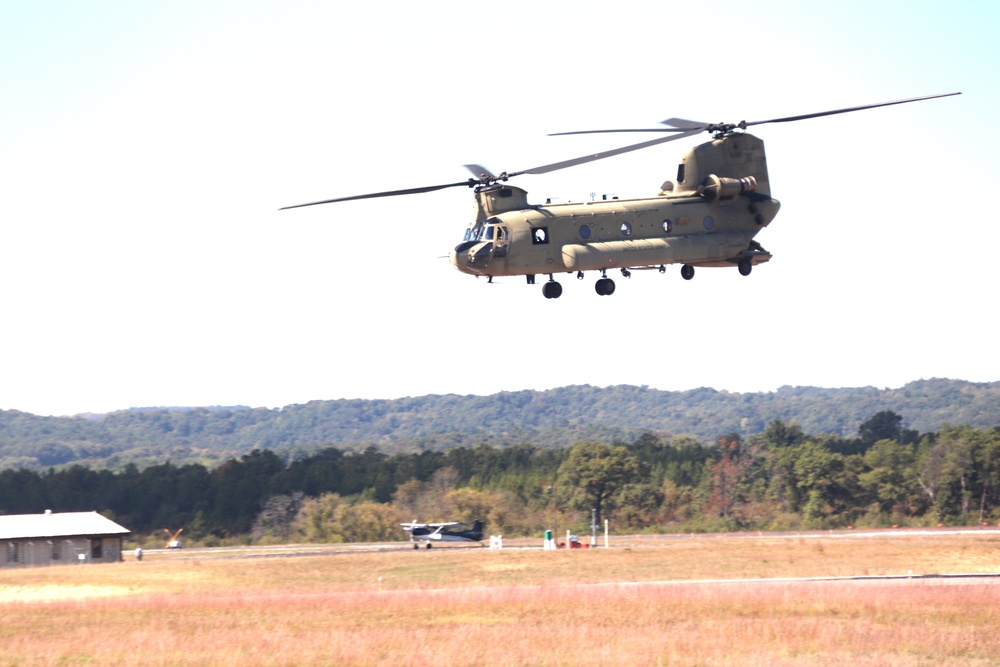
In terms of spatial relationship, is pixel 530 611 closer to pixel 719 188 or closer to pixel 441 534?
pixel 719 188

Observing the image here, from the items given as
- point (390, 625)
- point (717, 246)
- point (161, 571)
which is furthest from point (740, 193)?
point (161, 571)

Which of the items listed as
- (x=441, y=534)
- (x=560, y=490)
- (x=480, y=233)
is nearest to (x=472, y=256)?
(x=480, y=233)

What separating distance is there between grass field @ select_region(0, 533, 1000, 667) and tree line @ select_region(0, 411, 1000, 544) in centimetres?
3898

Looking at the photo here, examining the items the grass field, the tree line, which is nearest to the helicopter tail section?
the grass field

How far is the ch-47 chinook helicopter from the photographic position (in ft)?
131

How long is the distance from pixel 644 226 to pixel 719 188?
3.58m

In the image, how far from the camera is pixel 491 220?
4019 centimetres

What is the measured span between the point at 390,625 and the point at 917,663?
17892mm

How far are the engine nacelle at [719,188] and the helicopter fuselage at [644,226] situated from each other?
0.12ft

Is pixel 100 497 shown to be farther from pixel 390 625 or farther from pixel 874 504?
pixel 390 625

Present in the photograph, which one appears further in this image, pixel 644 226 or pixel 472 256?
pixel 644 226

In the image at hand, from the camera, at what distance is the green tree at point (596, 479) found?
4806 inches

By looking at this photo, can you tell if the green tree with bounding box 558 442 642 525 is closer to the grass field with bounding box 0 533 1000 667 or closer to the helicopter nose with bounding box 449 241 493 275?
the grass field with bounding box 0 533 1000 667

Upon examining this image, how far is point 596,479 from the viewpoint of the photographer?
401 ft
